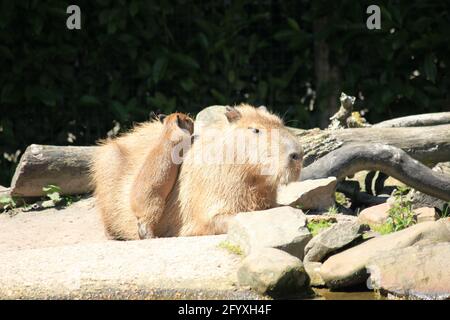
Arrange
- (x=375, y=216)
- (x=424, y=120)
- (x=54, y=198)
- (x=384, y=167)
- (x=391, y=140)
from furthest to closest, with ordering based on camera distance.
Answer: (x=424, y=120), (x=54, y=198), (x=391, y=140), (x=384, y=167), (x=375, y=216)

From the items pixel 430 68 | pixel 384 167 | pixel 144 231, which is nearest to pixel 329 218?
pixel 384 167

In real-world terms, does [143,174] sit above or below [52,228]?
above

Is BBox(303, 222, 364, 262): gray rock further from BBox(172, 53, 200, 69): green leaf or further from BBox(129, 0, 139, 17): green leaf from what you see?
BBox(129, 0, 139, 17): green leaf

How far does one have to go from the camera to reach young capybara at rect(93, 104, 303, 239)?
18.0ft

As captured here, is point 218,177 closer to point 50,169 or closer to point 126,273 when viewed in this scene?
point 126,273

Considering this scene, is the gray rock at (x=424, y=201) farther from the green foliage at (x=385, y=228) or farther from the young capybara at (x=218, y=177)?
the young capybara at (x=218, y=177)

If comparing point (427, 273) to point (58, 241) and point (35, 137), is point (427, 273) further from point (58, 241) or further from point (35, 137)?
point (35, 137)

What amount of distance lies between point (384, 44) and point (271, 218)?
4.42m

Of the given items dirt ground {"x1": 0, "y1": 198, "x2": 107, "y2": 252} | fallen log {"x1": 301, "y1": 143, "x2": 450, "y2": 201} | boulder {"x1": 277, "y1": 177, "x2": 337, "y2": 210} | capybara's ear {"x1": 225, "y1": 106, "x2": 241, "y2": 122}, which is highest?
capybara's ear {"x1": 225, "y1": 106, "x2": 241, "y2": 122}

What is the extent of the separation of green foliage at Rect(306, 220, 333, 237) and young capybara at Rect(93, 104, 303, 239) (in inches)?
12.4

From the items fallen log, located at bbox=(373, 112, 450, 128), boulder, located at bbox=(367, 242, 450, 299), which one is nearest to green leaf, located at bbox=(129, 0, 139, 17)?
fallen log, located at bbox=(373, 112, 450, 128)

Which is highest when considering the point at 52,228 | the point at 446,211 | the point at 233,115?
the point at 233,115

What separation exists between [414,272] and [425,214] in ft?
4.76

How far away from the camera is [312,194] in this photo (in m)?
5.89
